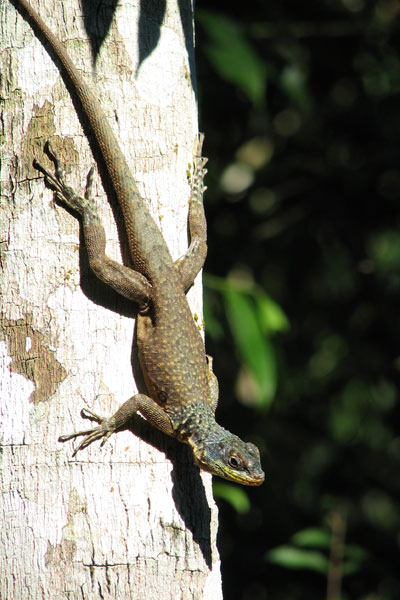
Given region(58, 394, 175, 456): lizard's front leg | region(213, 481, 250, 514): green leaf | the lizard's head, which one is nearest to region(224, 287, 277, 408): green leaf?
region(213, 481, 250, 514): green leaf

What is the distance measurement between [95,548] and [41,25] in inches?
89.1

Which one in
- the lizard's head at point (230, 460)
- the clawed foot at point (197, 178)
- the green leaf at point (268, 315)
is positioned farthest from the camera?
the green leaf at point (268, 315)

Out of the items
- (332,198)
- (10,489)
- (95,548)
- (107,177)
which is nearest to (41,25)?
(107,177)

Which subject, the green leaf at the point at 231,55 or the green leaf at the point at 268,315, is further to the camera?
the green leaf at the point at 268,315

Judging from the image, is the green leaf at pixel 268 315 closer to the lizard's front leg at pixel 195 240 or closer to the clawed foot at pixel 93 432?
the lizard's front leg at pixel 195 240

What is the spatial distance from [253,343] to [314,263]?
265cm

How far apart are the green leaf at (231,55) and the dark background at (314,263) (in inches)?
53.7

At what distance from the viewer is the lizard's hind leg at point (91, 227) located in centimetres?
311

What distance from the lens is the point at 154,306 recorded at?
3395 millimetres

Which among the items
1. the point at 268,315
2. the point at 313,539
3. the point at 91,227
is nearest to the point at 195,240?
the point at 91,227

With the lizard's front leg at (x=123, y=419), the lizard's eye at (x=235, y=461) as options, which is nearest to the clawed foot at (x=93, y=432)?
the lizard's front leg at (x=123, y=419)

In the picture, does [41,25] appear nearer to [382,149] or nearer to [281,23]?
[281,23]

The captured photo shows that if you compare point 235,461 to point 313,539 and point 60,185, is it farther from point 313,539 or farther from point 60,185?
point 313,539

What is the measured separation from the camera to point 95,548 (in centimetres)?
281
